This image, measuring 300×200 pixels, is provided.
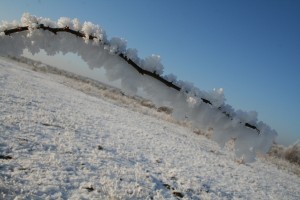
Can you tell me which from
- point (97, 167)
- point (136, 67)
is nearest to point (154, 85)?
point (136, 67)

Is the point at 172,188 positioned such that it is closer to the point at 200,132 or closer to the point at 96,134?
the point at 96,134

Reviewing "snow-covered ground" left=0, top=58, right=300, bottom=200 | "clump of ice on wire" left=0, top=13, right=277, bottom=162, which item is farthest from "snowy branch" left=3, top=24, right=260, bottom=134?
"snow-covered ground" left=0, top=58, right=300, bottom=200

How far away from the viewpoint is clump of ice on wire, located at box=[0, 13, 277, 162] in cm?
138

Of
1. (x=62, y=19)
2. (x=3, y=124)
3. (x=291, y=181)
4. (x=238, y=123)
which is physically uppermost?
(x=62, y=19)

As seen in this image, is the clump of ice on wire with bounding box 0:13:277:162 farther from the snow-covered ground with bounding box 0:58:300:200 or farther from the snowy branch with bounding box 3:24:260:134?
the snow-covered ground with bounding box 0:58:300:200

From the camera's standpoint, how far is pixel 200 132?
17.5 m

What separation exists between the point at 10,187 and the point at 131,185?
2.09m

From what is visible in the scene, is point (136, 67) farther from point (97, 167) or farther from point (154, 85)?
point (97, 167)

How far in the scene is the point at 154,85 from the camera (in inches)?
55.4

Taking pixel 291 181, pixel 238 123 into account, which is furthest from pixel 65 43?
pixel 291 181

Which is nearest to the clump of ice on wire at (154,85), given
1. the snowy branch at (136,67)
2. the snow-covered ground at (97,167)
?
the snowy branch at (136,67)

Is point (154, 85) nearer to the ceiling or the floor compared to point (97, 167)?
nearer to the ceiling

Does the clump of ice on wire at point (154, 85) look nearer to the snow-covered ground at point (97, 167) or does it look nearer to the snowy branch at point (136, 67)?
the snowy branch at point (136, 67)

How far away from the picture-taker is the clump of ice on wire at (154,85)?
1377mm
